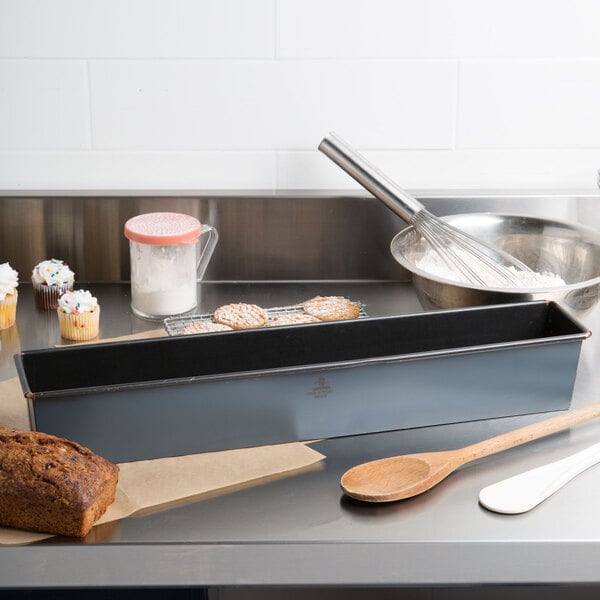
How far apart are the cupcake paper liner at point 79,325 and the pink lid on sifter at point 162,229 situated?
0.32 feet

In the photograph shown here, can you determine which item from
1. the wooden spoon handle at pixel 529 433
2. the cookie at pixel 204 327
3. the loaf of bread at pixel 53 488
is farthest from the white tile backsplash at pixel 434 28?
the loaf of bread at pixel 53 488

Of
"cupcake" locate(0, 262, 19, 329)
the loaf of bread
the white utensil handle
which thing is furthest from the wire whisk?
the loaf of bread

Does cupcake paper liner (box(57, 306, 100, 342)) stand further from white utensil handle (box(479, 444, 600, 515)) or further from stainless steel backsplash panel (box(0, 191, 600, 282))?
white utensil handle (box(479, 444, 600, 515))

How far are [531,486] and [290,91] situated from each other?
64 cm

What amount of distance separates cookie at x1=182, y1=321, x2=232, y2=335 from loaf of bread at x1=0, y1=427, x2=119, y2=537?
→ 32 cm

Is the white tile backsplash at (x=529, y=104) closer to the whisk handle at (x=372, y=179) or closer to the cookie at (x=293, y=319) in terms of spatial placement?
the whisk handle at (x=372, y=179)

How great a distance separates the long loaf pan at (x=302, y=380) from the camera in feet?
2.38

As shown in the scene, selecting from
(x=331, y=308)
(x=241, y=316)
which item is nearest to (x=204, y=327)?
(x=241, y=316)

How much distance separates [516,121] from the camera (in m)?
1.18

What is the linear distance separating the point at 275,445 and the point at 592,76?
2.33ft

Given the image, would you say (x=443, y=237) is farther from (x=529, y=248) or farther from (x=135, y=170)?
(x=135, y=170)

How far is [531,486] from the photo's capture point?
72 centimetres

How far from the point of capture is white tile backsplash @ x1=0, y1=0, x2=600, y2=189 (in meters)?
1.12

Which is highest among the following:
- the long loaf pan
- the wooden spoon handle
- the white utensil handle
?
the long loaf pan
